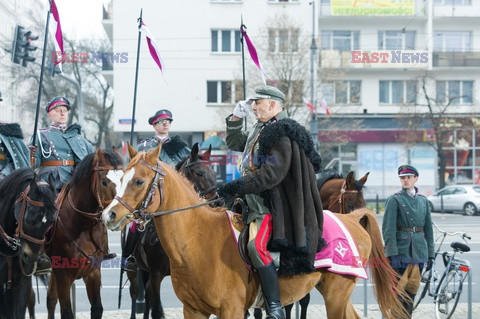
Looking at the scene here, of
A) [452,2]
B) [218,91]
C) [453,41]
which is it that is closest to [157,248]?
[218,91]

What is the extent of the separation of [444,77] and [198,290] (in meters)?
36.0

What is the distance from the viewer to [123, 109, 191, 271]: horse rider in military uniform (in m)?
9.13

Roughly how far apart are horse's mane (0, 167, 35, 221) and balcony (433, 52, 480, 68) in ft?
114

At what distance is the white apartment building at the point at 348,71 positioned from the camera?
1438 inches

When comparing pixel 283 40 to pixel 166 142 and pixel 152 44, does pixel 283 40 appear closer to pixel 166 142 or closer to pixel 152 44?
pixel 152 44

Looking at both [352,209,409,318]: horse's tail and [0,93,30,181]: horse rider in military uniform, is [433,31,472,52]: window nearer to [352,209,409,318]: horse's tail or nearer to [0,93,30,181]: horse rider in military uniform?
[352,209,409,318]: horse's tail

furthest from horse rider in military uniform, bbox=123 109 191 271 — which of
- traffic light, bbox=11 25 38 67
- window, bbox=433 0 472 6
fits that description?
window, bbox=433 0 472 6

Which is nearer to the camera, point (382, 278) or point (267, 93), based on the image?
point (267, 93)

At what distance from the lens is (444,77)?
3928cm

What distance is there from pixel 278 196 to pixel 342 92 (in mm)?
31935

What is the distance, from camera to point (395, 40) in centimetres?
3891

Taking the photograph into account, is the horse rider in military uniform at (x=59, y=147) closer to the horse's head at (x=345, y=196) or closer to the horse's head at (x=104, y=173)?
the horse's head at (x=104, y=173)

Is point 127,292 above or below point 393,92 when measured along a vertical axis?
below

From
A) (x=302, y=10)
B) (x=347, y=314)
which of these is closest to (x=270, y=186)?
(x=347, y=314)
